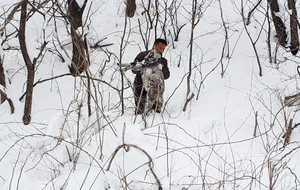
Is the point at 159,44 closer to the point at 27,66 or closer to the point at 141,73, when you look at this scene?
the point at 141,73

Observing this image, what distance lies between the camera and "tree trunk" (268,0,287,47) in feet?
32.2

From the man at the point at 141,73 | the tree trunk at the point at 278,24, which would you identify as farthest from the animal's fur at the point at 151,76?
the tree trunk at the point at 278,24

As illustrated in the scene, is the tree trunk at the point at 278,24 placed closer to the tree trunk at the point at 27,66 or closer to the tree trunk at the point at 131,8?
the tree trunk at the point at 131,8

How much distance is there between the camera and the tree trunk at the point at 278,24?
32.2ft

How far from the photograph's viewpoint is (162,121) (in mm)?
7125

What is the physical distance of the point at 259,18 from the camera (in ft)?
37.9

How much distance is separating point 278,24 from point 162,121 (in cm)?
425

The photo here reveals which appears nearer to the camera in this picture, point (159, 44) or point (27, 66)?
point (159, 44)

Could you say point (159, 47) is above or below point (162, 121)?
above

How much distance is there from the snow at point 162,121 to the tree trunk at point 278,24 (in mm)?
254

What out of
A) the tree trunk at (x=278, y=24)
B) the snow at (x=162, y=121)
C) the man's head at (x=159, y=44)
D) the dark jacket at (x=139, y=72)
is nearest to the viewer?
the snow at (x=162, y=121)

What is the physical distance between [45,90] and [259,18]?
5.57 meters

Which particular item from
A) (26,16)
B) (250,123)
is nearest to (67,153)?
(26,16)

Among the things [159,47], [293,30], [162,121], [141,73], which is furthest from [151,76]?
[293,30]
